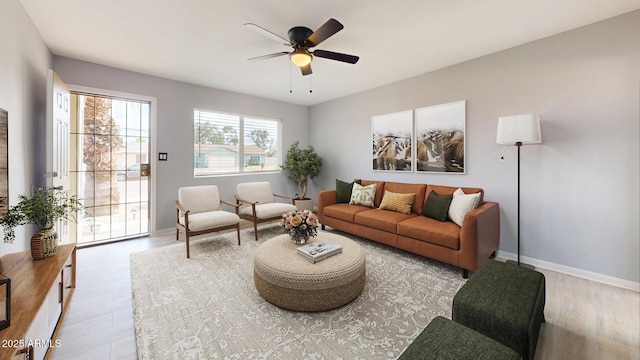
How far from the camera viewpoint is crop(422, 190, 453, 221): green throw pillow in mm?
3258

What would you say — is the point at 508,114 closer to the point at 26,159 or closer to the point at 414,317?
the point at 414,317

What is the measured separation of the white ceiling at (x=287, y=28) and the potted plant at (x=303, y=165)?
199cm

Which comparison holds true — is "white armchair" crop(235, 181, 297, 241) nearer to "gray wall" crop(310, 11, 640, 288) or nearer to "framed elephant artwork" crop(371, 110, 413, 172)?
"framed elephant artwork" crop(371, 110, 413, 172)

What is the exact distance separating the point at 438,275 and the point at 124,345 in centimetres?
286

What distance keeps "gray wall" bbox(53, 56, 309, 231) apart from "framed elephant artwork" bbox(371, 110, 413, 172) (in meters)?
2.61

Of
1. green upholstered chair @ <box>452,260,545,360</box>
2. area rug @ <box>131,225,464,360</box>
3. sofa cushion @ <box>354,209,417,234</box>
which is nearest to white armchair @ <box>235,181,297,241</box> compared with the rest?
area rug @ <box>131,225,464,360</box>

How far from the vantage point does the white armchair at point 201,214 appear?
11.0 ft

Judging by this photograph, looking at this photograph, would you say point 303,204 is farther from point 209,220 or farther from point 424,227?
point 424,227

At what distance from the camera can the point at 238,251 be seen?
349 centimetres

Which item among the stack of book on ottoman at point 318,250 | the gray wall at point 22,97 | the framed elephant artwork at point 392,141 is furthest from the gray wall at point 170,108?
the stack of book on ottoman at point 318,250

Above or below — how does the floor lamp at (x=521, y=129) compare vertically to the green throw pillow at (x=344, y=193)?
above

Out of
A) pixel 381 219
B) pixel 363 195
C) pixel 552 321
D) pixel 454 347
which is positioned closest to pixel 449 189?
pixel 381 219

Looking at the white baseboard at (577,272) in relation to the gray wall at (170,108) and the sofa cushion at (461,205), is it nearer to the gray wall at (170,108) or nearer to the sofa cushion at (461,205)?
the sofa cushion at (461,205)

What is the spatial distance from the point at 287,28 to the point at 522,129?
2741 millimetres
